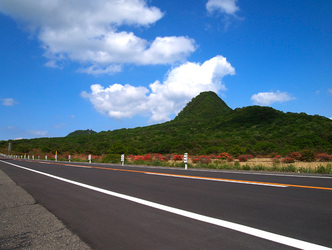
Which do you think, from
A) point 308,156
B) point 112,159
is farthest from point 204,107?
point 308,156

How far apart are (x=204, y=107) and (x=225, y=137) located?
279ft

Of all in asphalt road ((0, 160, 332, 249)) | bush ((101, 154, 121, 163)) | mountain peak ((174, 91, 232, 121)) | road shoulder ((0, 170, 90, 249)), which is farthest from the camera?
mountain peak ((174, 91, 232, 121))

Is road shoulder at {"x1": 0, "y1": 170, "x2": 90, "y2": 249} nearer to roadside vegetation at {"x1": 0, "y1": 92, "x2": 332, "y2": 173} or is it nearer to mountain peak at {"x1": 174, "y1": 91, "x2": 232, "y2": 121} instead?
roadside vegetation at {"x1": 0, "y1": 92, "x2": 332, "y2": 173}

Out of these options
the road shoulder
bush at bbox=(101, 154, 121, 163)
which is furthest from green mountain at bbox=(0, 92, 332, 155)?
the road shoulder

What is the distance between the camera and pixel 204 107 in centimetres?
14762

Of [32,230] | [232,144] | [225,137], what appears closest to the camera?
[32,230]

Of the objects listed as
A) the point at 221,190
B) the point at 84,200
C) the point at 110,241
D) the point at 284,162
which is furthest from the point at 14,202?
the point at 284,162

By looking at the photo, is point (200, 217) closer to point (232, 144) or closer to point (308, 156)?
point (308, 156)

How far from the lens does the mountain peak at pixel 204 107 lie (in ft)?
445

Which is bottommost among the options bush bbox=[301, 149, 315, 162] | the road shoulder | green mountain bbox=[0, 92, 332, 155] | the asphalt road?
the road shoulder

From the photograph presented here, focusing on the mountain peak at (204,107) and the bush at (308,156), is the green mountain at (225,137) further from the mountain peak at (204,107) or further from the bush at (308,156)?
the bush at (308,156)

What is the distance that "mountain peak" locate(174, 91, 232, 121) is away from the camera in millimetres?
135625

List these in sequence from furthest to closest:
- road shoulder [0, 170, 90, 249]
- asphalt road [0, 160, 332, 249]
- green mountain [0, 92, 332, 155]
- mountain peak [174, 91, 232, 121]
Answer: mountain peak [174, 91, 232, 121], green mountain [0, 92, 332, 155], road shoulder [0, 170, 90, 249], asphalt road [0, 160, 332, 249]

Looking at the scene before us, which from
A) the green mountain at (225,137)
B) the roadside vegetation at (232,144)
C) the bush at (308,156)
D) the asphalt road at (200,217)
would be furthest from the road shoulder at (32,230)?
the green mountain at (225,137)
